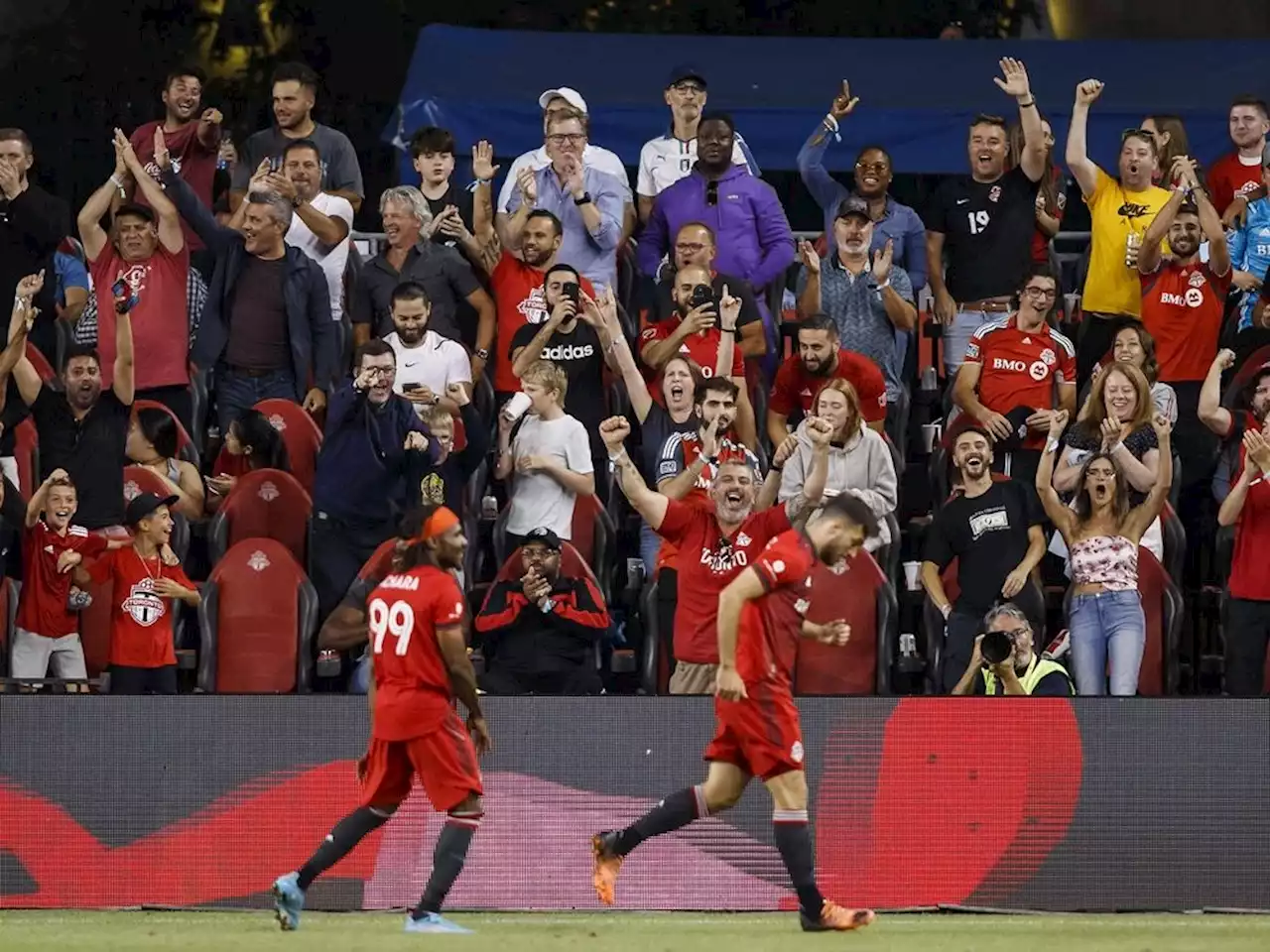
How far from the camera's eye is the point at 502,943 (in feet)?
34.3

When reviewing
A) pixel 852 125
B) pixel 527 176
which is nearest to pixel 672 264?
pixel 527 176

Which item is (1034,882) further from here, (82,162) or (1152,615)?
(82,162)

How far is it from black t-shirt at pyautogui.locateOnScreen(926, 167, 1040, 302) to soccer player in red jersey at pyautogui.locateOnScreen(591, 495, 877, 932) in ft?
17.7

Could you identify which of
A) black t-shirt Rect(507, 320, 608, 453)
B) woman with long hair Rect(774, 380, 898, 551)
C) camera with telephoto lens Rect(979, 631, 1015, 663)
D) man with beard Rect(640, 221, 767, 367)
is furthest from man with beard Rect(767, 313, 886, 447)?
camera with telephoto lens Rect(979, 631, 1015, 663)

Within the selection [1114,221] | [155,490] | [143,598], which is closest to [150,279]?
[155,490]

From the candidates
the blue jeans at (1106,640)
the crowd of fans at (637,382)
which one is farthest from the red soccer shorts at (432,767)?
the blue jeans at (1106,640)

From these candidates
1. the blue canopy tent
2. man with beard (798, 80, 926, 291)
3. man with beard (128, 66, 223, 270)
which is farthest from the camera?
the blue canopy tent

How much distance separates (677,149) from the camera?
1616cm

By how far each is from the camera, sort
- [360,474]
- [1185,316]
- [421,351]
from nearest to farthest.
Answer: [360,474] → [421,351] → [1185,316]

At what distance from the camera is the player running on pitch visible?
10.3m

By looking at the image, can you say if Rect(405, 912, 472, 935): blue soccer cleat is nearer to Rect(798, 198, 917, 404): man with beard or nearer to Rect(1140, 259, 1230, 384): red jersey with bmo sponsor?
Rect(798, 198, 917, 404): man with beard

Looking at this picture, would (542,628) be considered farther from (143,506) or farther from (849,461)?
(143,506)

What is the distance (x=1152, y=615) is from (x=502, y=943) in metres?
5.04

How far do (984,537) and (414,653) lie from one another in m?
4.38
